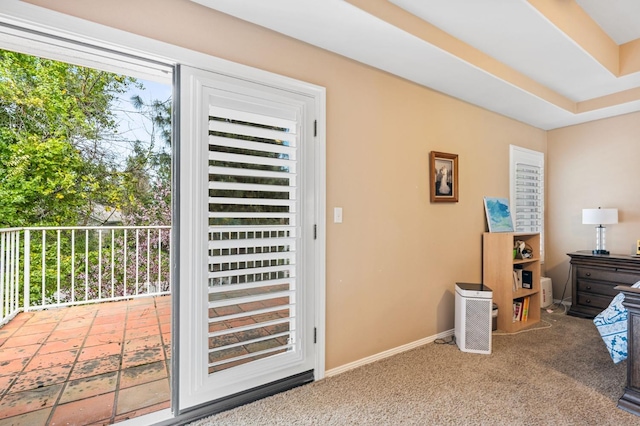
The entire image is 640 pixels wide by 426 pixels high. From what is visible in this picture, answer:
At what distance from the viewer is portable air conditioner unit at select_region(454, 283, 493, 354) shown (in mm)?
2812

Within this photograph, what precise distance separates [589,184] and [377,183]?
3.32 metres

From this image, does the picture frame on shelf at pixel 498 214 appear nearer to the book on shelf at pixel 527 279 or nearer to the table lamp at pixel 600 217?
the book on shelf at pixel 527 279

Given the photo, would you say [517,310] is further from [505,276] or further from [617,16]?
[617,16]

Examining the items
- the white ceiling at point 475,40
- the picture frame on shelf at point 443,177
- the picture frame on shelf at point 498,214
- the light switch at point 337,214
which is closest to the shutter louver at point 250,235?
the light switch at point 337,214

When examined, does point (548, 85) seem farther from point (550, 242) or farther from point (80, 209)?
point (80, 209)

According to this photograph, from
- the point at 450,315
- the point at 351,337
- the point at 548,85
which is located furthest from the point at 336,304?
the point at 548,85

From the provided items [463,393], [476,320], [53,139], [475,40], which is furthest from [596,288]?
[53,139]

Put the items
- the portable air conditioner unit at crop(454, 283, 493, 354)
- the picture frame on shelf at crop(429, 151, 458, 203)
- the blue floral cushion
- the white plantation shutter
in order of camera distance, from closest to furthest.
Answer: the blue floral cushion, the portable air conditioner unit at crop(454, 283, 493, 354), the picture frame on shelf at crop(429, 151, 458, 203), the white plantation shutter

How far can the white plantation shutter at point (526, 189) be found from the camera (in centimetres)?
404

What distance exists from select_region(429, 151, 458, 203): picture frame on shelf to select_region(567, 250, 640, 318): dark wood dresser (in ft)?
6.35

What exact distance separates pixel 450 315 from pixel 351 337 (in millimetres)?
1281

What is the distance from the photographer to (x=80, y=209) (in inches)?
159

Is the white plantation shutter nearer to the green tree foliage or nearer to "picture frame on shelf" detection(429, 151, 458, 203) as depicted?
"picture frame on shelf" detection(429, 151, 458, 203)

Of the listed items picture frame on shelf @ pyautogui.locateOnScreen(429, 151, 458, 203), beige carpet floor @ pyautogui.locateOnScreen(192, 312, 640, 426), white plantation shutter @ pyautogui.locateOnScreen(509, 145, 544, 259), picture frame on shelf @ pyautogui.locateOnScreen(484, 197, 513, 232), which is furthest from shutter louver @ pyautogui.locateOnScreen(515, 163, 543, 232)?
beige carpet floor @ pyautogui.locateOnScreen(192, 312, 640, 426)
